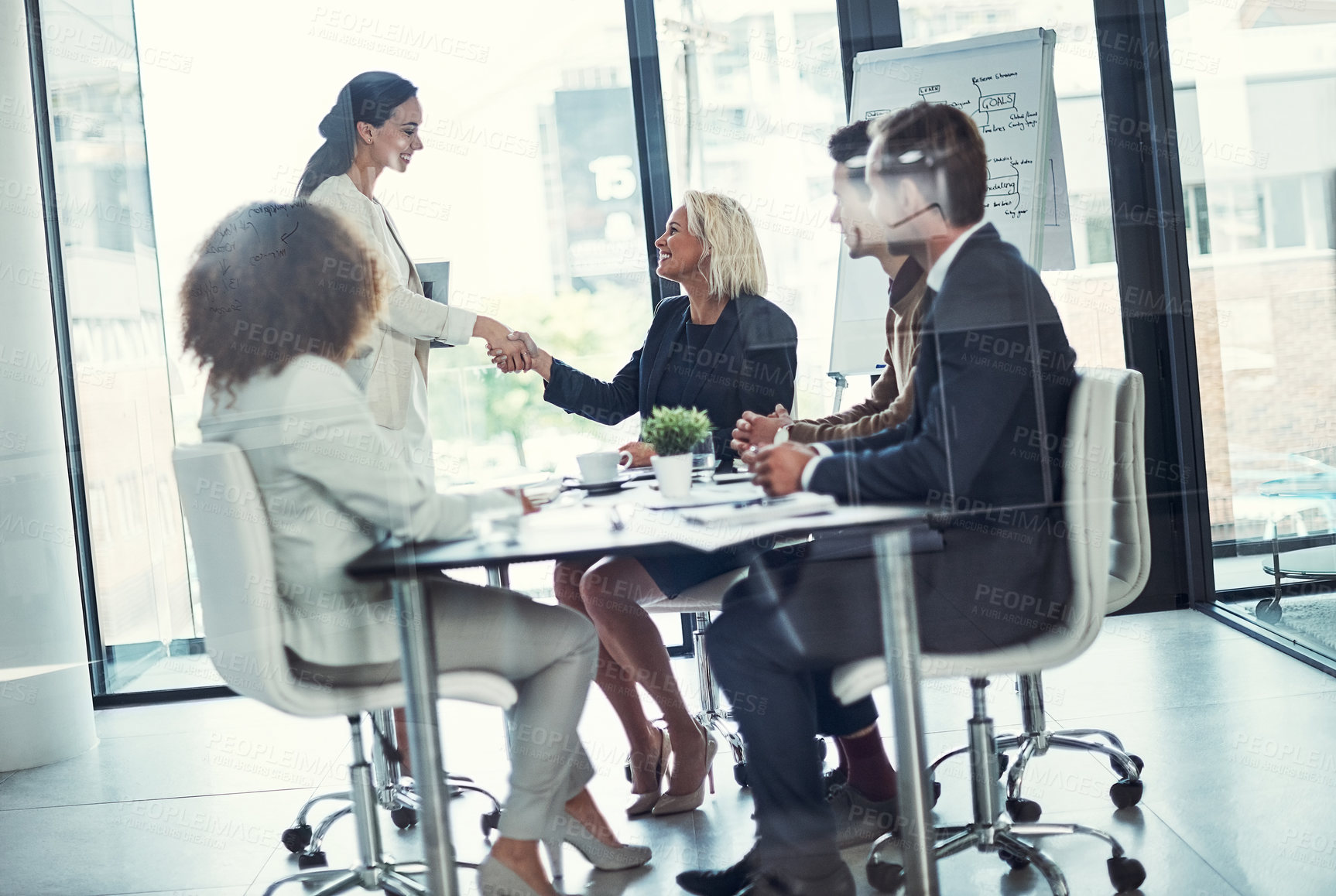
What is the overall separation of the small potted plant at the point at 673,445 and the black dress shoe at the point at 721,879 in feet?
2.07

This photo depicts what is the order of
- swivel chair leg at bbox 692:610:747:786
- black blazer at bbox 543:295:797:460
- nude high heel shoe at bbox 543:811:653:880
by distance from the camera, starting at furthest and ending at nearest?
black blazer at bbox 543:295:797:460, swivel chair leg at bbox 692:610:747:786, nude high heel shoe at bbox 543:811:653:880

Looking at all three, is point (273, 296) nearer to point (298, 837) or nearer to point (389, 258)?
point (389, 258)

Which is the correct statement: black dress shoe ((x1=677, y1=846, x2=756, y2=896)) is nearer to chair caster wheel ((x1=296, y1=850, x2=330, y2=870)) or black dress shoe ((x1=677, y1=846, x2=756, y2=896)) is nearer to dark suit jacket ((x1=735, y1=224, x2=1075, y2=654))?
dark suit jacket ((x1=735, y1=224, x2=1075, y2=654))

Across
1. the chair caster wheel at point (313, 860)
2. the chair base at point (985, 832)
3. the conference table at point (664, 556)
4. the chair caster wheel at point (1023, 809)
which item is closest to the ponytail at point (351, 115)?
the conference table at point (664, 556)

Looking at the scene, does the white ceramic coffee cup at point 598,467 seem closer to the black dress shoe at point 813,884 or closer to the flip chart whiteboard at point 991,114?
the black dress shoe at point 813,884

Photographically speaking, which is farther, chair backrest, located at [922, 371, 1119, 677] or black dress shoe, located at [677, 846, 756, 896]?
black dress shoe, located at [677, 846, 756, 896]

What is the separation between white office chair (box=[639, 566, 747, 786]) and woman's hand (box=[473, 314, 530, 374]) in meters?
0.61

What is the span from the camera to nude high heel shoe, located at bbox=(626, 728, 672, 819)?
2.31 metres

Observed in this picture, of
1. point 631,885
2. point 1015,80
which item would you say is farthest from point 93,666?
point 1015,80

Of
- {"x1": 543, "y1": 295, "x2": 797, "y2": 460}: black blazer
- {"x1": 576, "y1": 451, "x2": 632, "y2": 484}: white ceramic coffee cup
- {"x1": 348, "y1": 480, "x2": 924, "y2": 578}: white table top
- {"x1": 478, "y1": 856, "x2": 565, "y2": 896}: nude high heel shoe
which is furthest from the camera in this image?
{"x1": 543, "y1": 295, "x2": 797, "y2": 460}: black blazer

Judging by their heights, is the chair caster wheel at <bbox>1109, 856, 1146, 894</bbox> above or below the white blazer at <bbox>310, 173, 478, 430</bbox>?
below

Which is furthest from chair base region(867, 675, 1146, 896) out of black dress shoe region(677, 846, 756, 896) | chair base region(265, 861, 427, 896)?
chair base region(265, 861, 427, 896)

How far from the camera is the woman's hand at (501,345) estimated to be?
92.7 inches

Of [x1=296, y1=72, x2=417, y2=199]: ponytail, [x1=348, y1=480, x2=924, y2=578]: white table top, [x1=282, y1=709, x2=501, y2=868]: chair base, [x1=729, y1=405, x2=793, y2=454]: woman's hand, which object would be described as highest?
[x1=296, y1=72, x2=417, y2=199]: ponytail
